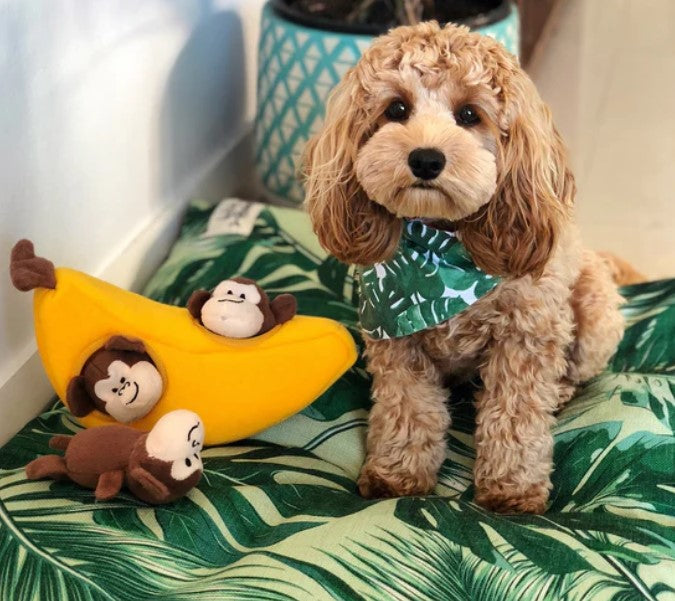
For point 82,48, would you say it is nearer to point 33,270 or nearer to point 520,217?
point 33,270

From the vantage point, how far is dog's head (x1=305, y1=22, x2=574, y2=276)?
130cm

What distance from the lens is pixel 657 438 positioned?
1.56 metres

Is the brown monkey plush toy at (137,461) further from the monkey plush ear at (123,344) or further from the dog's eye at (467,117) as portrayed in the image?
the dog's eye at (467,117)

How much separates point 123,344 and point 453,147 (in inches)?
25.7

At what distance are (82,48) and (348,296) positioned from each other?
29.6 inches

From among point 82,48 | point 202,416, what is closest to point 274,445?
point 202,416

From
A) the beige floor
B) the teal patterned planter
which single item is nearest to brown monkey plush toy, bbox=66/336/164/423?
the teal patterned planter

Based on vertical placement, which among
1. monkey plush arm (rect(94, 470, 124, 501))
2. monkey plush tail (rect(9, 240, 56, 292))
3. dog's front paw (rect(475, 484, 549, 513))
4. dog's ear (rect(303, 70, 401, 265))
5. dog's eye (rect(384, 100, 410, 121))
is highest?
dog's eye (rect(384, 100, 410, 121))

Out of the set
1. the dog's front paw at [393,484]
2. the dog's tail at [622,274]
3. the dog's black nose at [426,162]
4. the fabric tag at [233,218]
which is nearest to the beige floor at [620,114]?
the dog's tail at [622,274]

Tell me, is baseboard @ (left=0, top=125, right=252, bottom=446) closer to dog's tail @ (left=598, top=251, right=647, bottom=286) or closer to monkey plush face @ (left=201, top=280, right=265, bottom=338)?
monkey plush face @ (left=201, top=280, right=265, bottom=338)

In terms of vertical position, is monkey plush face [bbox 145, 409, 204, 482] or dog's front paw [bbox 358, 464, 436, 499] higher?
monkey plush face [bbox 145, 409, 204, 482]

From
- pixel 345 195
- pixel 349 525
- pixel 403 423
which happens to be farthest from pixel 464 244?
pixel 349 525

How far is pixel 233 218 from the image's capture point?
2305mm

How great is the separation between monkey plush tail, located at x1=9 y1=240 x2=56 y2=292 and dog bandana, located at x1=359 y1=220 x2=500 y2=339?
0.55 metres
